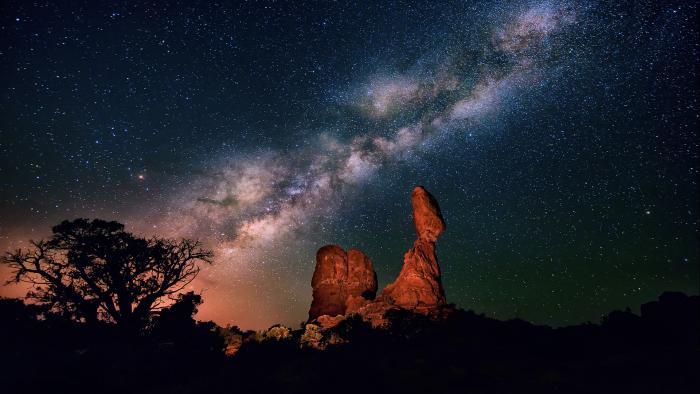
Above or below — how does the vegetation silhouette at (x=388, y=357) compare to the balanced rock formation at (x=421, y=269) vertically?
below

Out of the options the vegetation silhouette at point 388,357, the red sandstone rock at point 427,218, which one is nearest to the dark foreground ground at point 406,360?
the vegetation silhouette at point 388,357

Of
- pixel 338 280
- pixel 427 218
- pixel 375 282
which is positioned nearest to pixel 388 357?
pixel 427 218

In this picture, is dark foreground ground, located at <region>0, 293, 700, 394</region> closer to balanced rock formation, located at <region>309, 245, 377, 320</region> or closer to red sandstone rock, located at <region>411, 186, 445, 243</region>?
red sandstone rock, located at <region>411, 186, 445, 243</region>

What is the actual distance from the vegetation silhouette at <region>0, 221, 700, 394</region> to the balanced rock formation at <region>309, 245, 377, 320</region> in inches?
440

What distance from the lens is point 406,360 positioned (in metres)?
14.0

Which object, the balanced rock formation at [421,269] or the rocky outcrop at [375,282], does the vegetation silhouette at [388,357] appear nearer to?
the rocky outcrop at [375,282]

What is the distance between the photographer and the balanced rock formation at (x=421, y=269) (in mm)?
29672

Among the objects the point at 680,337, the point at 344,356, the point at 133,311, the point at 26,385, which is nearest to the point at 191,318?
the point at 133,311

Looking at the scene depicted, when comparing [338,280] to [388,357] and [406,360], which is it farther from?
[406,360]

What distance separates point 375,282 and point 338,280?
4.60 m

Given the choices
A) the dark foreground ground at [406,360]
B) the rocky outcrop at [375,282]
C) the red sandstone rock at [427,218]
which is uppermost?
the red sandstone rock at [427,218]

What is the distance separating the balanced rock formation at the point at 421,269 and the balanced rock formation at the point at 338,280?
5.60 meters

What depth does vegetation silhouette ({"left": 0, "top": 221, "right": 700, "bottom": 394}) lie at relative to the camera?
1126 centimetres

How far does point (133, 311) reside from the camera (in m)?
26.5
